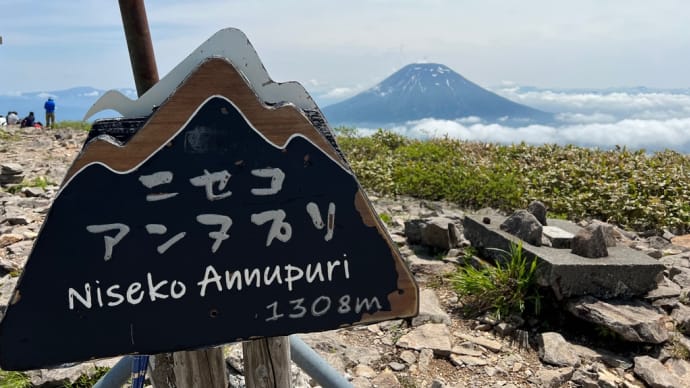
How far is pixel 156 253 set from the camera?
1480mm

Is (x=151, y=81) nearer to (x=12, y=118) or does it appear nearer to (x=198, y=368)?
(x=198, y=368)

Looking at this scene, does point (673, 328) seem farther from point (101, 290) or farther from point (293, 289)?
point (101, 290)

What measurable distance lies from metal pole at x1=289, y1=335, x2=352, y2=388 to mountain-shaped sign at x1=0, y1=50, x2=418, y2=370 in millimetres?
379

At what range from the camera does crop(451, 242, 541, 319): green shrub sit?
437cm

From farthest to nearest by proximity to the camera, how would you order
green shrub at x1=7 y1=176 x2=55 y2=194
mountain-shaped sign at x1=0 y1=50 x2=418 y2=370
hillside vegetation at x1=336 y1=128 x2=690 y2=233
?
green shrub at x1=7 y1=176 x2=55 y2=194, hillside vegetation at x1=336 y1=128 x2=690 y2=233, mountain-shaped sign at x1=0 y1=50 x2=418 y2=370

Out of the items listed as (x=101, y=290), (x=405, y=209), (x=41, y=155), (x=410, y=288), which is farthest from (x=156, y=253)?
(x=41, y=155)

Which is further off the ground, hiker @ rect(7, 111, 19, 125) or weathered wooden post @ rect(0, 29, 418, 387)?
hiker @ rect(7, 111, 19, 125)

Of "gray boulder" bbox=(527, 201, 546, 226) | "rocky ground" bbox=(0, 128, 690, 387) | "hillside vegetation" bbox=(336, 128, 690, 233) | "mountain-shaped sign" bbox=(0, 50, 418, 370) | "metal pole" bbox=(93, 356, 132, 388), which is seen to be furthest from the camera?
"hillside vegetation" bbox=(336, 128, 690, 233)

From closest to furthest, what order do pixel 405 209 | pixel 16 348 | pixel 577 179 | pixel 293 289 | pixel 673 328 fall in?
pixel 16 348
pixel 293 289
pixel 673 328
pixel 405 209
pixel 577 179

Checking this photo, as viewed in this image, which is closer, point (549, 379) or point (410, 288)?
point (410, 288)

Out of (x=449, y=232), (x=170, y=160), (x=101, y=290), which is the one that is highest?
(x=170, y=160)

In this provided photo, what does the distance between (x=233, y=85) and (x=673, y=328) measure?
4202 millimetres

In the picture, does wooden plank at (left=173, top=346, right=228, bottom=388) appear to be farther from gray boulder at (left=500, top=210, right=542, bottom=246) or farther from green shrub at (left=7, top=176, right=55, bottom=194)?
green shrub at (left=7, top=176, right=55, bottom=194)

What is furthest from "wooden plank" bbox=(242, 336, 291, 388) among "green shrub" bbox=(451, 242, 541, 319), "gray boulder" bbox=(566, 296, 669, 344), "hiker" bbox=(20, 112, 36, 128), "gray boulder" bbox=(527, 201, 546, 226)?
"hiker" bbox=(20, 112, 36, 128)
